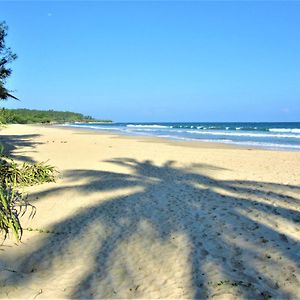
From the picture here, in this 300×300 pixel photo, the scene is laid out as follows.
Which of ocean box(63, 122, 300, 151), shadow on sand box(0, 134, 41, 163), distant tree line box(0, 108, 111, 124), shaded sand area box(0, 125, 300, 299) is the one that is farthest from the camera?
ocean box(63, 122, 300, 151)

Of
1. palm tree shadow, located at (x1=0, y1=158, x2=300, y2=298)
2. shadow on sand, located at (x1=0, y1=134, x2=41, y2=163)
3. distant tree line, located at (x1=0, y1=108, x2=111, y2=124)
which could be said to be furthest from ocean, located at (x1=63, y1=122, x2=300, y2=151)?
palm tree shadow, located at (x1=0, y1=158, x2=300, y2=298)

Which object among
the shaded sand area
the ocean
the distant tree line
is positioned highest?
the distant tree line

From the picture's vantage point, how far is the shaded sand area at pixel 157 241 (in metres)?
4.19

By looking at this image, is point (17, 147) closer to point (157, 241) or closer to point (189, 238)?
point (157, 241)

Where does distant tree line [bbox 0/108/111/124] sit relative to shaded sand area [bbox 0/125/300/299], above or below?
above

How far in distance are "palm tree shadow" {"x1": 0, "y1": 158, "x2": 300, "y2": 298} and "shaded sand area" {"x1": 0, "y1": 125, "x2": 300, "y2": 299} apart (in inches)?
0.5

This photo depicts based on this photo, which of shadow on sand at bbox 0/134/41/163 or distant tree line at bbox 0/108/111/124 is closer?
distant tree line at bbox 0/108/111/124

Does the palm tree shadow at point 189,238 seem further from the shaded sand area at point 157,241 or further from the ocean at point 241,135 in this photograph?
the ocean at point 241,135

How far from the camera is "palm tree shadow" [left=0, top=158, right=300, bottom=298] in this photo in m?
4.22

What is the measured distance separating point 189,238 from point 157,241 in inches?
19.2

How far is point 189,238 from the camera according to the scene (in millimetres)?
5578

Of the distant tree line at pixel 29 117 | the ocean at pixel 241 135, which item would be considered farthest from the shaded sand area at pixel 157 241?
the ocean at pixel 241 135

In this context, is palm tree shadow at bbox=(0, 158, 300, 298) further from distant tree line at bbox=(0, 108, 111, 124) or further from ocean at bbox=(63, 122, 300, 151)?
ocean at bbox=(63, 122, 300, 151)

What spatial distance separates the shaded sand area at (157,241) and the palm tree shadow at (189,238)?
14 millimetres
